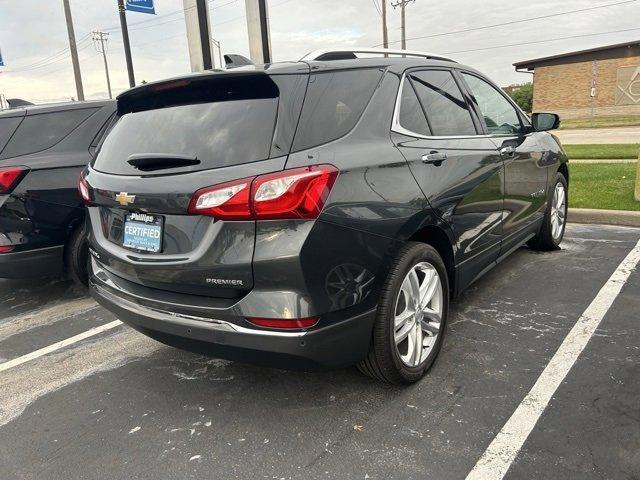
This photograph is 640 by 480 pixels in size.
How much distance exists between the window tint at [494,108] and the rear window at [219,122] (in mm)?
1900

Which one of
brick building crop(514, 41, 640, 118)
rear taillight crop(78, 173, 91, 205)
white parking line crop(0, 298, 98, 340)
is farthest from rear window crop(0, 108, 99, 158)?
brick building crop(514, 41, 640, 118)

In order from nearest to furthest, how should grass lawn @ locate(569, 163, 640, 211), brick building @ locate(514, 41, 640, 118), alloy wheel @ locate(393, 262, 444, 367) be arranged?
alloy wheel @ locate(393, 262, 444, 367) < grass lawn @ locate(569, 163, 640, 211) < brick building @ locate(514, 41, 640, 118)

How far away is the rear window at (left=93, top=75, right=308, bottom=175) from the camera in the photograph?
2246 mm

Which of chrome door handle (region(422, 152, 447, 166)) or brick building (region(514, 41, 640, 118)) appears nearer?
chrome door handle (region(422, 152, 447, 166))

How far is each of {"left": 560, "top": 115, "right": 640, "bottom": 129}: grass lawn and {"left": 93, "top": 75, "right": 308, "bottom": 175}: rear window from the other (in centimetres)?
3268

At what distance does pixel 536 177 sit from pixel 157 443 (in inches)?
141

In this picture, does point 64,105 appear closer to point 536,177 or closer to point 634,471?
point 536,177

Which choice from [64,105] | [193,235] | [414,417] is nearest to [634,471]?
[414,417]

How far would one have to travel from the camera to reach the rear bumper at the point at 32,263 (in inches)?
164

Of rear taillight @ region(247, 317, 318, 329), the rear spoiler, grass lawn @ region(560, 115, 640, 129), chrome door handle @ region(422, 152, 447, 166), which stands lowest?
grass lawn @ region(560, 115, 640, 129)

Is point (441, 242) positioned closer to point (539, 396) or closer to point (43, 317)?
point (539, 396)

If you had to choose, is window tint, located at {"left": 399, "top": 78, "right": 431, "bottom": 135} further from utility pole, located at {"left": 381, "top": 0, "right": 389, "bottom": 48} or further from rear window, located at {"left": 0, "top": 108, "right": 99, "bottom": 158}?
utility pole, located at {"left": 381, "top": 0, "right": 389, "bottom": 48}

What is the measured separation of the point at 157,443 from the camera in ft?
8.14

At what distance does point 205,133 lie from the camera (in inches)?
94.0
